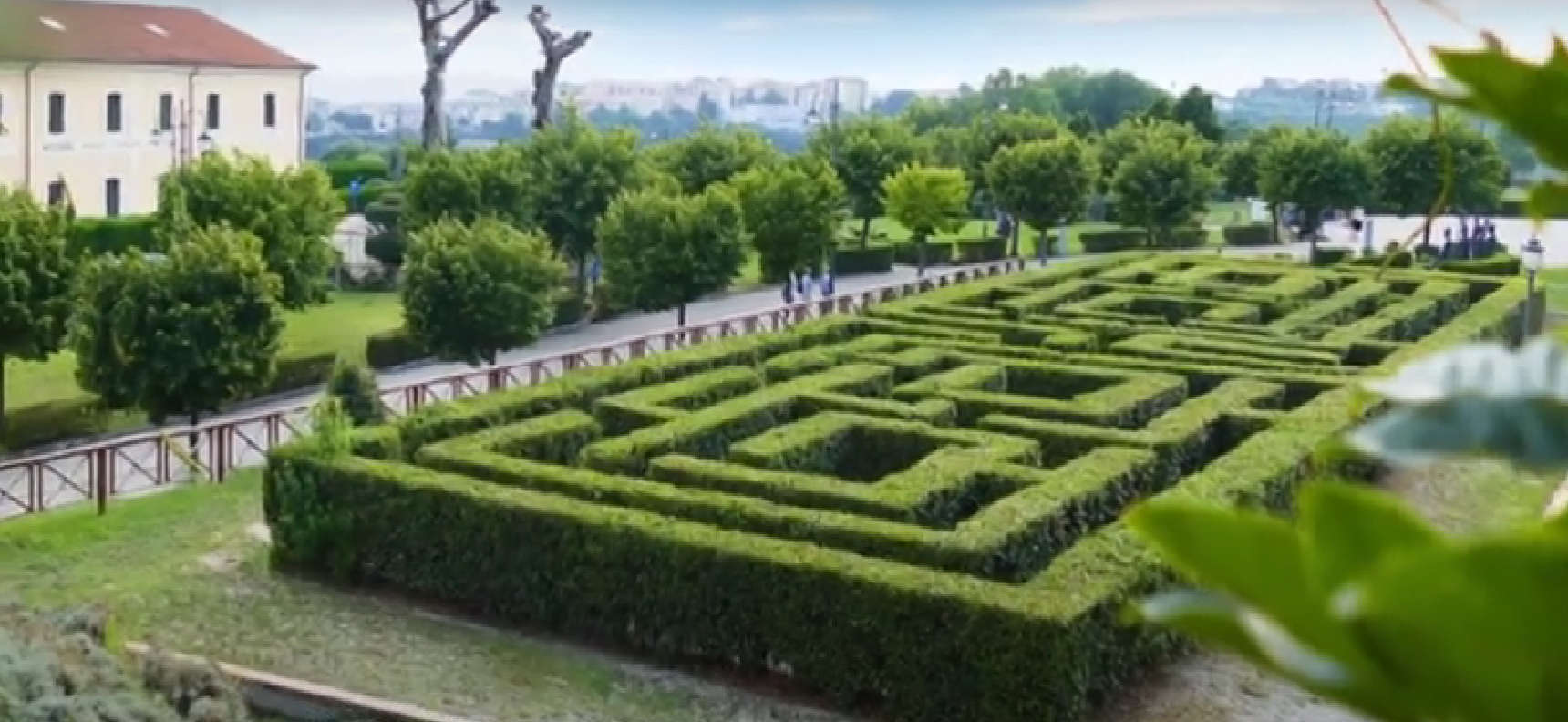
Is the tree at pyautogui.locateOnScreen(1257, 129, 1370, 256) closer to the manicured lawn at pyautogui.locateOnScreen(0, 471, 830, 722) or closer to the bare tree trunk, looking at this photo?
the bare tree trunk

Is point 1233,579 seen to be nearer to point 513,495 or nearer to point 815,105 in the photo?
point 513,495

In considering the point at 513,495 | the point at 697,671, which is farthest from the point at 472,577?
the point at 697,671

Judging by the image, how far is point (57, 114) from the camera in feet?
86.9

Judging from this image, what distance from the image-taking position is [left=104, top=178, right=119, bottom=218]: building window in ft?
107

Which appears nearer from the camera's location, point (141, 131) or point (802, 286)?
point (802, 286)

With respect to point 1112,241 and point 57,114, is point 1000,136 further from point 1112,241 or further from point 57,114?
point 57,114

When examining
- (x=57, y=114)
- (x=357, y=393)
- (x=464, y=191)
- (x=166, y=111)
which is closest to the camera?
(x=357, y=393)

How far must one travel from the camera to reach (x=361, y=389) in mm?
15016

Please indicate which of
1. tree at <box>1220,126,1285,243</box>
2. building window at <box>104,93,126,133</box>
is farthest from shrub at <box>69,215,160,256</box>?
tree at <box>1220,126,1285,243</box>

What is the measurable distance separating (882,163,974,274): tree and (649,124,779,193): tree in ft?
9.28

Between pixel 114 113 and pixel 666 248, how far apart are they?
1277 centimetres

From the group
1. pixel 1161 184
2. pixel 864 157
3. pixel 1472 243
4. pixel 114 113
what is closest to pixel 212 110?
pixel 114 113

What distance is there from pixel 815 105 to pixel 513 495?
33840 mm

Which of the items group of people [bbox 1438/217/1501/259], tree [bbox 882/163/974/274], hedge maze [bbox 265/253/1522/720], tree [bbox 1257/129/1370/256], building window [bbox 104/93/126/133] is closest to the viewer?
hedge maze [bbox 265/253/1522/720]
